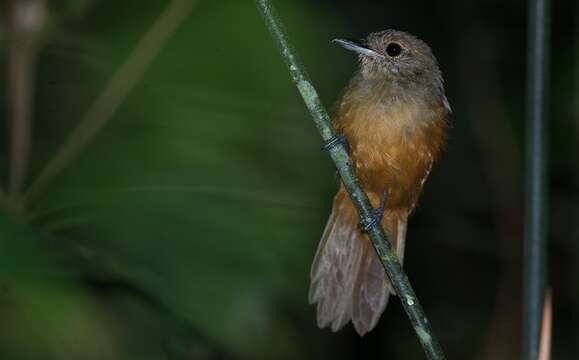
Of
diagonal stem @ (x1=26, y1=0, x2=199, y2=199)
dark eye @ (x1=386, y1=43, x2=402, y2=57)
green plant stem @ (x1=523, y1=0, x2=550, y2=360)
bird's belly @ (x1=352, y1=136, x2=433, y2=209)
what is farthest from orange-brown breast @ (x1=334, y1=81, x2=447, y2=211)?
green plant stem @ (x1=523, y1=0, x2=550, y2=360)

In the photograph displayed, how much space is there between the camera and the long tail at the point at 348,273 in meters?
3.20

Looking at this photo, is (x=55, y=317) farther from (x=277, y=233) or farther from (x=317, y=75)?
(x=317, y=75)

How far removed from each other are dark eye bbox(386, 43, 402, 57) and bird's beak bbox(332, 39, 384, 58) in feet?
0.18

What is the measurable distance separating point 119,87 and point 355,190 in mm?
1345

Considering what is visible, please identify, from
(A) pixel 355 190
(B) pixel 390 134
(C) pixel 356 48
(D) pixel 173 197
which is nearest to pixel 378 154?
(B) pixel 390 134

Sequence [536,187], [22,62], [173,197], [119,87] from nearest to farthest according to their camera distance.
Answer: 1. [536,187]
2. [173,197]
3. [119,87]
4. [22,62]

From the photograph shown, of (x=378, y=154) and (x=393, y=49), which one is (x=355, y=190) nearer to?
(x=378, y=154)

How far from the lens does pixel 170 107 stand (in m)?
3.06

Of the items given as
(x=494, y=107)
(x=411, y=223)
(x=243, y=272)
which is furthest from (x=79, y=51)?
(x=494, y=107)

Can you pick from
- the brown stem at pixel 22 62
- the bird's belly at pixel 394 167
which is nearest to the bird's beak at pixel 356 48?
the bird's belly at pixel 394 167

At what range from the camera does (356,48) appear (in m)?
3.56

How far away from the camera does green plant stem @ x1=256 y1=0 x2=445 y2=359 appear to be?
1969mm

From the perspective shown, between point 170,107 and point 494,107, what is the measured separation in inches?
119

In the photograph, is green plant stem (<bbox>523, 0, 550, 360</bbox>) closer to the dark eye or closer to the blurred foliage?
the blurred foliage
